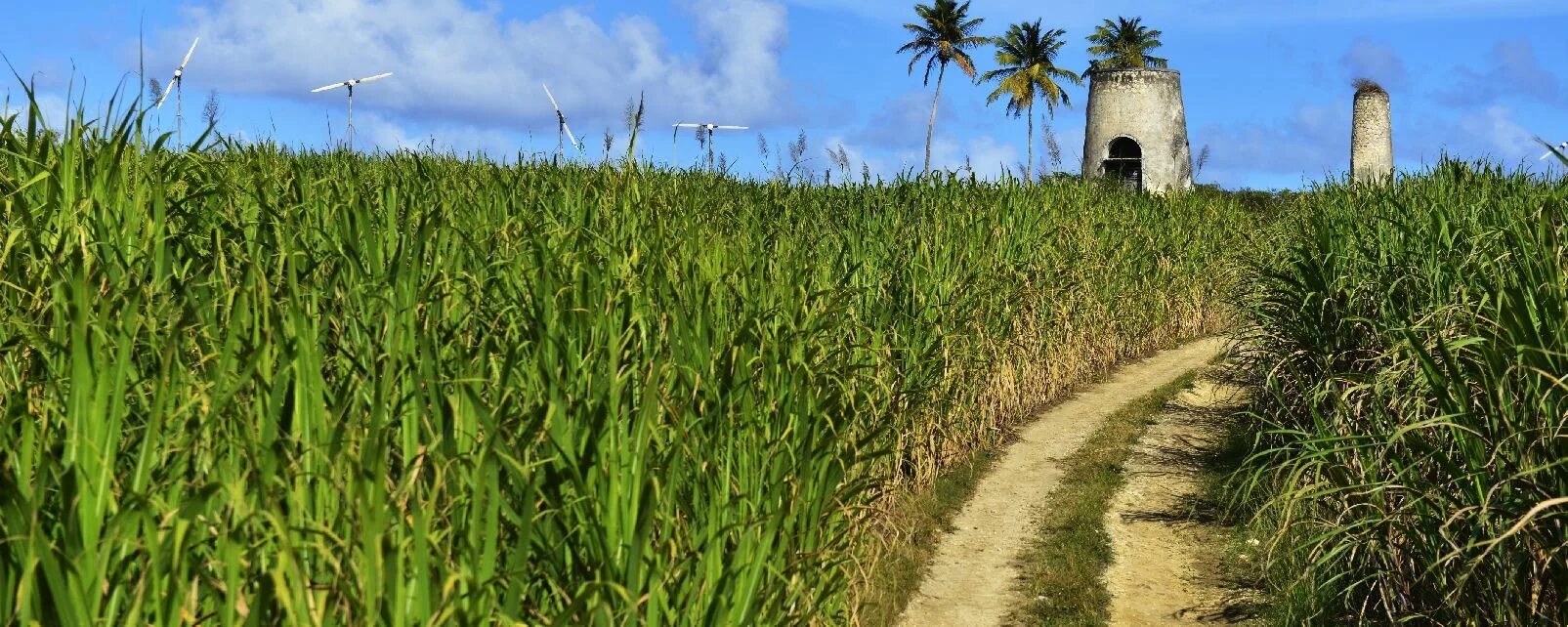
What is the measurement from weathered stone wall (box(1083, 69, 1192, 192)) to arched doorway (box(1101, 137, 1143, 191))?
0.66 ft

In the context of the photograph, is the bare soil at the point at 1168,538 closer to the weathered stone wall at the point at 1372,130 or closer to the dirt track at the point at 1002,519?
the dirt track at the point at 1002,519

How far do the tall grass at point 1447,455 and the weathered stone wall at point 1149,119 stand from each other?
20.4 metres

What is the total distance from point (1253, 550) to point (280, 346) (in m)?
5.15

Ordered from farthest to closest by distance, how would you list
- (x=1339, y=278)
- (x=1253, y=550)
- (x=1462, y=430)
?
1. (x=1339, y=278)
2. (x=1253, y=550)
3. (x=1462, y=430)

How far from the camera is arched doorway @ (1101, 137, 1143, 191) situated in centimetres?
2769

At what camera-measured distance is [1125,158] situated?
89.9ft

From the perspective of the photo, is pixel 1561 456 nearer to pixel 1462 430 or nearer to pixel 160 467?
pixel 1462 430

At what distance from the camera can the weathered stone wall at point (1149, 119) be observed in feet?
88.9

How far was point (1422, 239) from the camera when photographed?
6.82 m

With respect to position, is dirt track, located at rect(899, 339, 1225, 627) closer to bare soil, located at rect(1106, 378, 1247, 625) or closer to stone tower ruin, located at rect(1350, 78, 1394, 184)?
bare soil, located at rect(1106, 378, 1247, 625)

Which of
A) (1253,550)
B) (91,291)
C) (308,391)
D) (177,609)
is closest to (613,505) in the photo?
(308,391)

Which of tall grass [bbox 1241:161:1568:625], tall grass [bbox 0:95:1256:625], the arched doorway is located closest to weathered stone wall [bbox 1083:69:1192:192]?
the arched doorway

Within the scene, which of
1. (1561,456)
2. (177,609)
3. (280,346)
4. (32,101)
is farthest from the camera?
(32,101)

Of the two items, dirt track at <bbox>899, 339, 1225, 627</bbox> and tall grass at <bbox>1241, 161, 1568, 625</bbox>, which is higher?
tall grass at <bbox>1241, 161, 1568, 625</bbox>
